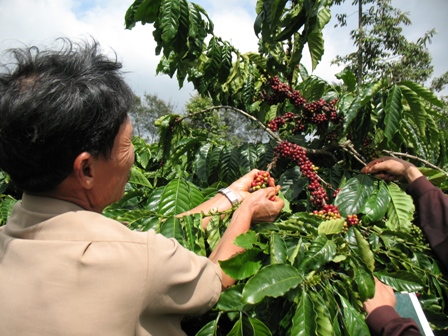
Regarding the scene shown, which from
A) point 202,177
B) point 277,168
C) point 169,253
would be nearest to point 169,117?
point 202,177

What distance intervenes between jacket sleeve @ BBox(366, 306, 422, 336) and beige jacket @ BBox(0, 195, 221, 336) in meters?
0.57

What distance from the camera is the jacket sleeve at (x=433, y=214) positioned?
1.48 meters

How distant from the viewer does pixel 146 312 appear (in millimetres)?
885

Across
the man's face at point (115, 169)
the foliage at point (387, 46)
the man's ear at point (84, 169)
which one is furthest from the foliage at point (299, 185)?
the foliage at point (387, 46)

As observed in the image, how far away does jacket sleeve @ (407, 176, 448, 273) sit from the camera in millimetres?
1480

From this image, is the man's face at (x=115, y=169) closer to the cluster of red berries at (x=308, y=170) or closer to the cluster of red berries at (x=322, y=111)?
the cluster of red berries at (x=308, y=170)

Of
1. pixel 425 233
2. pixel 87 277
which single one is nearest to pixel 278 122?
pixel 425 233

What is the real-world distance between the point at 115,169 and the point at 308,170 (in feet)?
3.17

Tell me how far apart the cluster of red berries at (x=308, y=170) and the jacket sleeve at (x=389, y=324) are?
53 centimetres

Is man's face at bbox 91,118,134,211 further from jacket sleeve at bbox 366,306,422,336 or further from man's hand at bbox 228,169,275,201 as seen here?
jacket sleeve at bbox 366,306,422,336

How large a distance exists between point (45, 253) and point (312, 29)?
1.28 meters

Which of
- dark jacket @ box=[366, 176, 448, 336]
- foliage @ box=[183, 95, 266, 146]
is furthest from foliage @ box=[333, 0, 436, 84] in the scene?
dark jacket @ box=[366, 176, 448, 336]

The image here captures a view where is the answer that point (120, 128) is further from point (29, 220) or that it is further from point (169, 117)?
point (169, 117)

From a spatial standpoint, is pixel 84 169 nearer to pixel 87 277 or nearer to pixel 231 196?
pixel 87 277
